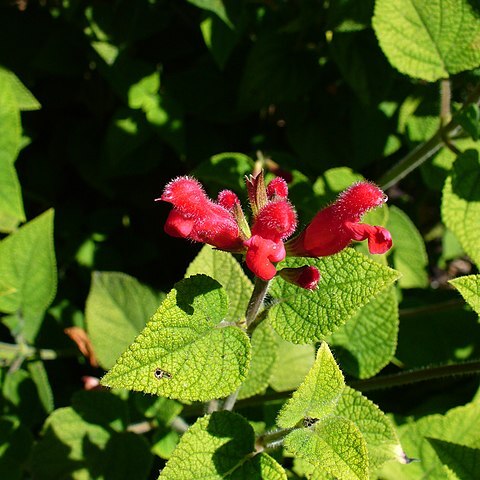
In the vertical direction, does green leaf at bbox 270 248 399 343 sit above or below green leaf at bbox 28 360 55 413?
above

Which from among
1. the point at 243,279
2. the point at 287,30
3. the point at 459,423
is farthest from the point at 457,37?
the point at 459,423

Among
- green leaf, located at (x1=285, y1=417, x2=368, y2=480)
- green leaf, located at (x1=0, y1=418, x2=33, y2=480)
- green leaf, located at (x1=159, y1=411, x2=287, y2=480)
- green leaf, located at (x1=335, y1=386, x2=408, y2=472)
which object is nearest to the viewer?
green leaf, located at (x1=285, y1=417, x2=368, y2=480)

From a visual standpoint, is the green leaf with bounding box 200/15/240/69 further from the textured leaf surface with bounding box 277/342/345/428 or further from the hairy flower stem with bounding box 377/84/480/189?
the textured leaf surface with bounding box 277/342/345/428

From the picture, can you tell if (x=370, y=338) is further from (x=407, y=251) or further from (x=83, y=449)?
(x=83, y=449)

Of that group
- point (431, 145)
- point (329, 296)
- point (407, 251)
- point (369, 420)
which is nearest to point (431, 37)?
point (431, 145)

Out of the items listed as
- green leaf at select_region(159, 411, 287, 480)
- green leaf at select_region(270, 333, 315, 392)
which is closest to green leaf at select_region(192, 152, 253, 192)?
green leaf at select_region(270, 333, 315, 392)

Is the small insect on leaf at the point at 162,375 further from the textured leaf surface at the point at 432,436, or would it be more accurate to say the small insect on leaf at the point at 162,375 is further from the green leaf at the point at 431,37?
the green leaf at the point at 431,37

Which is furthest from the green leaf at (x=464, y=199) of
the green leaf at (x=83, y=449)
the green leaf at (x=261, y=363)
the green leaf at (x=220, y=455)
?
the green leaf at (x=83, y=449)

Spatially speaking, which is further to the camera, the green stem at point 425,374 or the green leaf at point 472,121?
the green leaf at point 472,121
